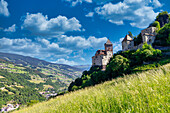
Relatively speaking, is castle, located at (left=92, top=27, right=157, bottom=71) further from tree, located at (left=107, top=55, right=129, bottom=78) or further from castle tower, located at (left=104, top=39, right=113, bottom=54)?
tree, located at (left=107, top=55, right=129, bottom=78)

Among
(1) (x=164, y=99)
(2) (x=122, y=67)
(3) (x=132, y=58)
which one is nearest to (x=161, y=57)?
(3) (x=132, y=58)

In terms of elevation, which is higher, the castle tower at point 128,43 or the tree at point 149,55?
the castle tower at point 128,43

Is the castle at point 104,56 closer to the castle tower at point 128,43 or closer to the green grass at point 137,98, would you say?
the castle tower at point 128,43

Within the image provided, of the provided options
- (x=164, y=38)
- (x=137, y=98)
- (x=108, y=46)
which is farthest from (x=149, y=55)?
(x=108, y=46)

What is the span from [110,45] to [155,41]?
3375 cm

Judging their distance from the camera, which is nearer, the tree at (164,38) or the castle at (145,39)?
the tree at (164,38)

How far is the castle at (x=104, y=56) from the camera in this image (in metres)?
73.2

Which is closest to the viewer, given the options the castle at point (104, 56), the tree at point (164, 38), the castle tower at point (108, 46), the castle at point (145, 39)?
the tree at point (164, 38)

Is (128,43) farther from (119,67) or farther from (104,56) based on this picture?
(119,67)

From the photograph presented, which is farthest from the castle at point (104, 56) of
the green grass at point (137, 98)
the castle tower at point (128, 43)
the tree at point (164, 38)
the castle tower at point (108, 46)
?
the green grass at point (137, 98)

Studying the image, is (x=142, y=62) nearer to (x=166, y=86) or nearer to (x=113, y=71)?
(x=113, y=71)

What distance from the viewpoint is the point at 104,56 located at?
74250mm

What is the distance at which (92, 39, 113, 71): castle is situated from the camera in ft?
240

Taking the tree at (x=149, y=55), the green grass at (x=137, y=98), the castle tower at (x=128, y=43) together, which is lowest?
the green grass at (x=137, y=98)
